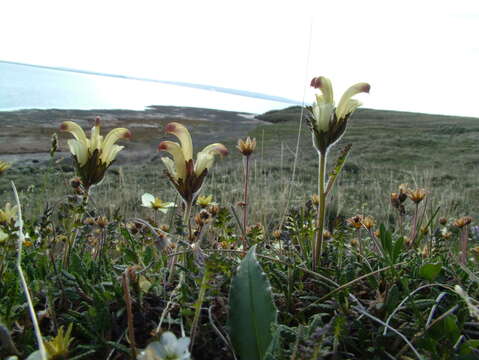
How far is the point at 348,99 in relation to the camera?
51.2 inches

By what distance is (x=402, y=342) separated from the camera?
979mm

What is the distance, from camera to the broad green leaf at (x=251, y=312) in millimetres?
891

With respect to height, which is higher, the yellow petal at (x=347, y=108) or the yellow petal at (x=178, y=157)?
the yellow petal at (x=347, y=108)

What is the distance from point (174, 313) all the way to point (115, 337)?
152 mm

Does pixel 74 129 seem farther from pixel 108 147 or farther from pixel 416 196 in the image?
pixel 416 196

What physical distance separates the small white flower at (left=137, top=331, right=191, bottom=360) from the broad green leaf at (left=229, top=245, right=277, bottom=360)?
0.67ft

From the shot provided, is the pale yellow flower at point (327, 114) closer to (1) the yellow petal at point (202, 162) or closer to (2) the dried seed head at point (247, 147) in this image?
(1) the yellow petal at point (202, 162)

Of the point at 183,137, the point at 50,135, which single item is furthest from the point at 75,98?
the point at 183,137

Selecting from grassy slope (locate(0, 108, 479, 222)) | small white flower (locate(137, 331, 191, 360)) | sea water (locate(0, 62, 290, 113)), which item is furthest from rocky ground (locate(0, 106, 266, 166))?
small white flower (locate(137, 331, 191, 360))

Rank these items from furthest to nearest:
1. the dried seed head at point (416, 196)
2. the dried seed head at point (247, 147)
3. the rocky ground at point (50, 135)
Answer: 1. the rocky ground at point (50, 135)
2. the dried seed head at point (247, 147)
3. the dried seed head at point (416, 196)

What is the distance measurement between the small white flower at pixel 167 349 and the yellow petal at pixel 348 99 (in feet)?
2.73

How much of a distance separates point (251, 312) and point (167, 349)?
9.5 inches

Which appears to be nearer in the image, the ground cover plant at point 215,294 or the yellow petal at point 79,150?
the ground cover plant at point 215,294

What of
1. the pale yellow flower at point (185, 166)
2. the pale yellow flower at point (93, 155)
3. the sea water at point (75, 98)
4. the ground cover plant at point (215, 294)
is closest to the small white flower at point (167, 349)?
the ground cover plant at point (215, 294)
